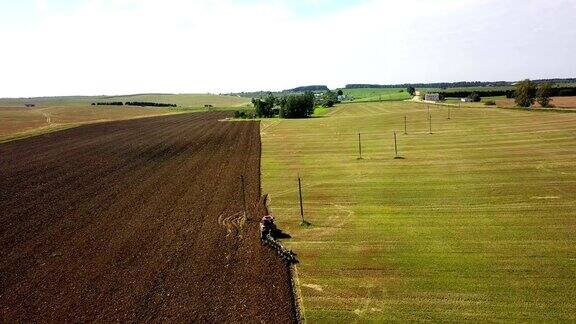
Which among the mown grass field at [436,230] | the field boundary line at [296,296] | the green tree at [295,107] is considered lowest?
the field boundary line at [296,296]

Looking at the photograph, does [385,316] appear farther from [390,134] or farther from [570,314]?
[390,134]

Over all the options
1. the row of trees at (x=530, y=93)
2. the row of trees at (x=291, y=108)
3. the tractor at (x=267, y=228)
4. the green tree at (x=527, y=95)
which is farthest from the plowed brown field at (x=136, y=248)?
the green tree at (x=527, y=95)

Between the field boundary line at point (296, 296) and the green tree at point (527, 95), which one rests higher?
the green tree at point (527, 95)

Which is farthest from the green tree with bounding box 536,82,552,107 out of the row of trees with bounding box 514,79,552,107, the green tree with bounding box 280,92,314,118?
→ the green tree with bounding box 280,92,314,118

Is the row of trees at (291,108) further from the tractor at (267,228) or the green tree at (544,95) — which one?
the tractor at (267,228)

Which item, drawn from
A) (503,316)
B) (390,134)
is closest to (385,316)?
(503,316)

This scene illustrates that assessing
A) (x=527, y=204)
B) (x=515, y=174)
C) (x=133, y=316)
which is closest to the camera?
(x=133, y=316)
